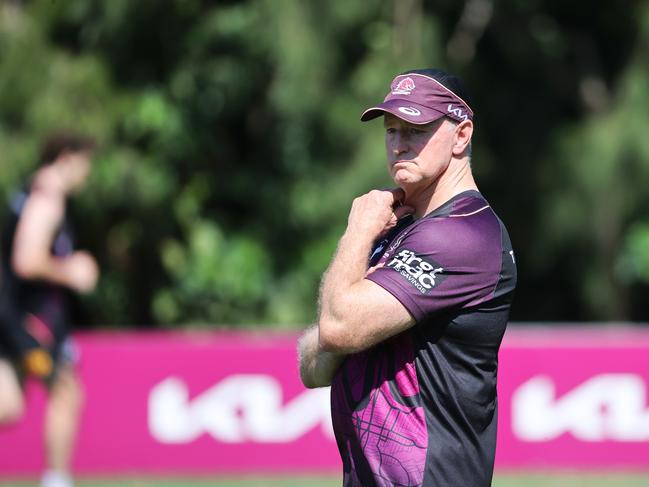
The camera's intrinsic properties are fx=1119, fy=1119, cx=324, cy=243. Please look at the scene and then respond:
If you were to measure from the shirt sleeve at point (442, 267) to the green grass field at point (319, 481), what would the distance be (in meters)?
5.01

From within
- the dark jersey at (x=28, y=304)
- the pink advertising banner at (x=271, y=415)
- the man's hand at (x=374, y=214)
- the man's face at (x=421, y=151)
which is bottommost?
the pink advertising banner at (x=271, y=415)

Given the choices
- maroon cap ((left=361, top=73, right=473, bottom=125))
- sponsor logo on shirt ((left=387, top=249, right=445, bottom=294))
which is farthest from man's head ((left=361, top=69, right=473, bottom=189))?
sponsor logo on shirt ((left=387, top=249, right=445, bottom=294))

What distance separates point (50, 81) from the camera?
10727mm

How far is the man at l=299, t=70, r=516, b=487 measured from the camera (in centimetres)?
288

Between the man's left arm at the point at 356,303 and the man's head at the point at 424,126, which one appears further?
the man's head at the point at 424,126

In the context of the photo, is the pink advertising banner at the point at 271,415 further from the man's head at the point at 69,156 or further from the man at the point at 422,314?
the man at the point at 422,314

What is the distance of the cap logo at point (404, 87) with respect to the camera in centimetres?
303

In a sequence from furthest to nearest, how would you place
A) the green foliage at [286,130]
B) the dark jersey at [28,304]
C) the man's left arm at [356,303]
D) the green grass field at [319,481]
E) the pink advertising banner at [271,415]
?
the green foliage at [286,130]
the pink advertising banner at [271,415]
the green grass field at [319,481]
the dark jersey at [28,304]
the man's left arm at [356,303]

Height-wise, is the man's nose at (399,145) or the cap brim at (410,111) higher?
the cap brim at (410,111)

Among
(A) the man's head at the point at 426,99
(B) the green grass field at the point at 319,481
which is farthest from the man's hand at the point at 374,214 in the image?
(B) the green grass field at the point at 319,481

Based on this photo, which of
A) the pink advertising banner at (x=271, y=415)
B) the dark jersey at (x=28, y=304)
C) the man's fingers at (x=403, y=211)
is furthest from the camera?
the pink advertising banner at (x=271, y=415)

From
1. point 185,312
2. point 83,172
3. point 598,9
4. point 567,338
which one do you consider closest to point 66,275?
point 83,172

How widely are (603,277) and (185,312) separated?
180 inches

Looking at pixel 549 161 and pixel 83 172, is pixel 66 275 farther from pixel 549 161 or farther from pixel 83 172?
pixel 549 161
